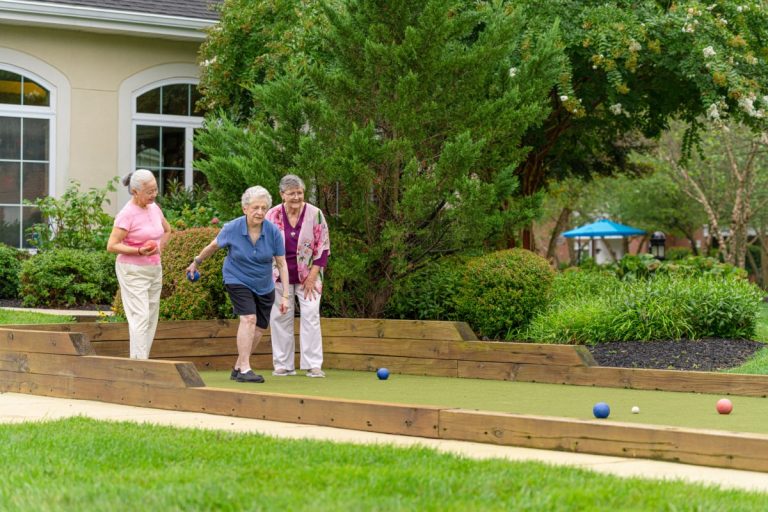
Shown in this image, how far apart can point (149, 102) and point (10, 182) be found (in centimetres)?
265

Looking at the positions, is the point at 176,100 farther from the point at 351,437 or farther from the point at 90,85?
the point at 351,437

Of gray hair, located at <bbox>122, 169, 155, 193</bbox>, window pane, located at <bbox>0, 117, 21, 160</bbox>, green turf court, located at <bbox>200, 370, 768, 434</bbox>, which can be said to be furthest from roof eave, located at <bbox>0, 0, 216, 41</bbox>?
gray hair, located at <bbox>122, 169, 155, 193</bbox>

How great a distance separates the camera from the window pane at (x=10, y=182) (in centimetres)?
1855

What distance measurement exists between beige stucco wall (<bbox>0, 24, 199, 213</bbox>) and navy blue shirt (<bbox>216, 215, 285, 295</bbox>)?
30.9 ft

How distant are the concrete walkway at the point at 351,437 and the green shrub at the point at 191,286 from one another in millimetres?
2409

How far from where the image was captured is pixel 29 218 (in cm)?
1859

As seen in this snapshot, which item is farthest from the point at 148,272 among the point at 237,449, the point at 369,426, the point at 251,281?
the point at 237,449

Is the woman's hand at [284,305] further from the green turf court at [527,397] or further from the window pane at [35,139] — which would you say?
the window pane at [35,139]

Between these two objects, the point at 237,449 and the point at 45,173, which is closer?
the point at 237,449

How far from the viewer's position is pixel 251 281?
10.1 metres

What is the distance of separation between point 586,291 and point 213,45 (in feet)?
23.5

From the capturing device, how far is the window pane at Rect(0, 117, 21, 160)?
60.6 feet

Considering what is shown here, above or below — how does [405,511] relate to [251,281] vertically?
below

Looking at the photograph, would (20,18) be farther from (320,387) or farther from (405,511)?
(405,511)
